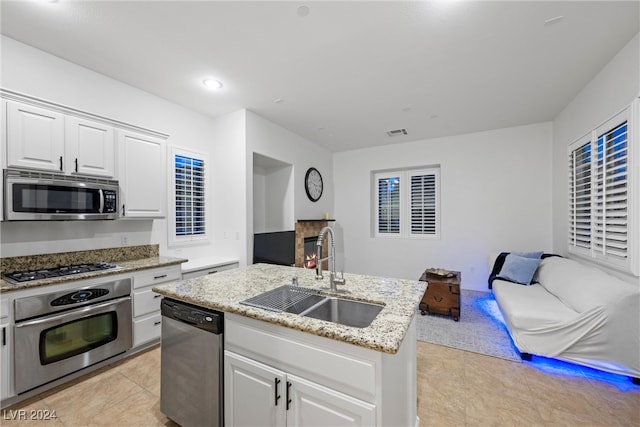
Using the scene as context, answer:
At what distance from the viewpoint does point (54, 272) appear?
89.5 inches

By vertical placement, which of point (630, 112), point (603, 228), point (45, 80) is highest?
point (45, 80)

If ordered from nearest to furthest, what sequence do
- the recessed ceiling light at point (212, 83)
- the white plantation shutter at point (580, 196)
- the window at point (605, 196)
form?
the window at point (605, 196) < the recessed ceiling light at point (212, 83) < the white plantation shutter at point (580, 196)

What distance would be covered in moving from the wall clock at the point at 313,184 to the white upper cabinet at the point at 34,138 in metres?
3.34

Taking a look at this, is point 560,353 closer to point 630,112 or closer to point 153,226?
point 630,112

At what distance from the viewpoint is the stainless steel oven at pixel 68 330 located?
1949 millimetres

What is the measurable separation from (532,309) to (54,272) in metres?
4.38

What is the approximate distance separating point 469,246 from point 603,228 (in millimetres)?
2134

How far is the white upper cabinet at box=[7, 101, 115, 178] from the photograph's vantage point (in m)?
2.08

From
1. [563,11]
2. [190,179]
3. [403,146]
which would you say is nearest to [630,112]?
[563,11]

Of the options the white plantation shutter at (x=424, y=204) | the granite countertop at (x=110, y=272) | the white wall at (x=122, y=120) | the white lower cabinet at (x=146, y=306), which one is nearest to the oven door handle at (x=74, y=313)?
the white lower cabinet at (x=146, y=306)

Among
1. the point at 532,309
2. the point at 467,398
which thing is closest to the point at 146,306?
the point at 467,398

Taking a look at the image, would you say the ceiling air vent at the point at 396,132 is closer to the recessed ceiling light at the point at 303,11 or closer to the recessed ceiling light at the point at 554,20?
the recessed ceiling light at the point at 554,20

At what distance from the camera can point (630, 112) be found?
2.25m

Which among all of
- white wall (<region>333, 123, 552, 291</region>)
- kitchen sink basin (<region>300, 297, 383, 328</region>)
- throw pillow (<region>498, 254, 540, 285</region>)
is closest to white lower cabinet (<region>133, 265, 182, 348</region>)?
kitchen sink basin (<region>300, 297, 383, 328</region>)
